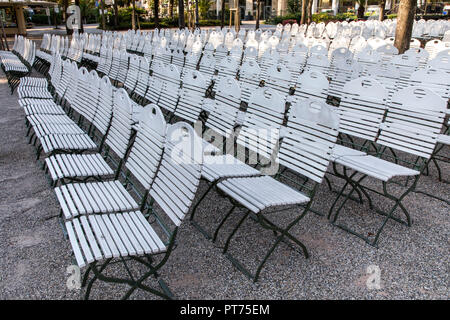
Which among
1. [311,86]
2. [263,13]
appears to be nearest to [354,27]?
[311,86]

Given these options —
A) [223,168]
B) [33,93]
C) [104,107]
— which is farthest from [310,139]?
[33,93]

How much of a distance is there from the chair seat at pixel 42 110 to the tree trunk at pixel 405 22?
695 centimetres

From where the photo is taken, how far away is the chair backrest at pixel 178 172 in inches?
99.3

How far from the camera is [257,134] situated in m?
3.99

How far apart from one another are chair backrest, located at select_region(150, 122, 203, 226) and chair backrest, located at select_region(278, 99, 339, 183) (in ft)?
3.98

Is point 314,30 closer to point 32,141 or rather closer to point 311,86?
point 311,86

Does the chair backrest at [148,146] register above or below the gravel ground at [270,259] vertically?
above

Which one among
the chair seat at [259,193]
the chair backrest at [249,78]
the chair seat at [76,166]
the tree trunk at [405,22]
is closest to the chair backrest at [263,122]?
the chair seat at [259,193]

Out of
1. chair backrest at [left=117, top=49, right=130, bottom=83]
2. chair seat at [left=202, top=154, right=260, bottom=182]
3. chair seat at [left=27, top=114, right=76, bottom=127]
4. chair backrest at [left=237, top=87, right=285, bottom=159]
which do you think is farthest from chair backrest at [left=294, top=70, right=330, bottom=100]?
chair backrest at [left=117, top=49, right=130, bottom=83]

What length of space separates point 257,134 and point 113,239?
78.4 inches

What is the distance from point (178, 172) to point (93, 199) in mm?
877

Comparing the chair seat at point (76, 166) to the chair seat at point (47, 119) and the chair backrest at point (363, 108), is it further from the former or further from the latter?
the chair backrest at point (363, 108)

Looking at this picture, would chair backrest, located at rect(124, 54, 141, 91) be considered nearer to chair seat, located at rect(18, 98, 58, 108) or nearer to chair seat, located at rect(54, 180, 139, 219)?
chair seat, located at rect(18, 98, 58, 108)

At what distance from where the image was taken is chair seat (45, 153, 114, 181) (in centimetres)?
353
